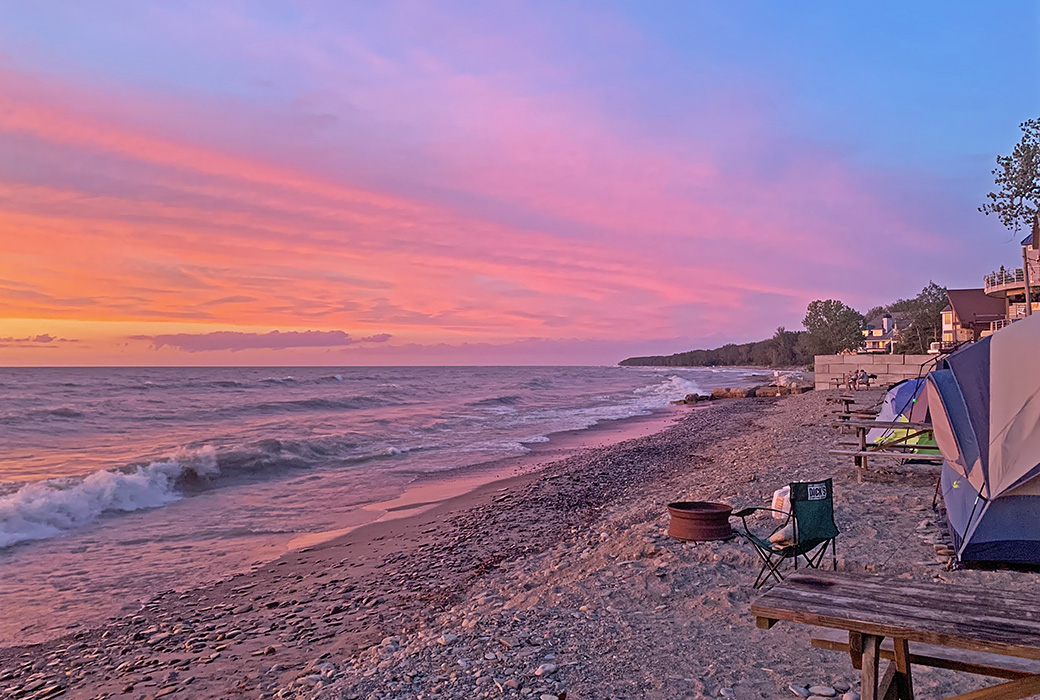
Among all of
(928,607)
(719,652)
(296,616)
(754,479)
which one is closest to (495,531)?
(296,616)

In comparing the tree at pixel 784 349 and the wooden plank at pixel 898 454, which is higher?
the tree at pixel 784 349

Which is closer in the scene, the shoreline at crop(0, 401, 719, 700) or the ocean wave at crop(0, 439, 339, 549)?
the shoreline at crop(0, 401, 719, 700)

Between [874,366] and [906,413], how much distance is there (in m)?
20.7

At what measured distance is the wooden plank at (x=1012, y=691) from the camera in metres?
3.04

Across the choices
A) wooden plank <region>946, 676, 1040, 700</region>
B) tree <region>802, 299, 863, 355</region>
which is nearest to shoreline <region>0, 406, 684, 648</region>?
wooden plank <region>946, 676, 1040, 700</region>

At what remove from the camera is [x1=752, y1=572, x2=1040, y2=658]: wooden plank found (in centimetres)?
289

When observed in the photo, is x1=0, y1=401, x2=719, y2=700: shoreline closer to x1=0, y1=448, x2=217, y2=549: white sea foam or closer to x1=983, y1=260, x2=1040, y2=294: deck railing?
x1=0, y1=448, x2=217, y2=549: white sea foam

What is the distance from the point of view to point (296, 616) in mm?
7262

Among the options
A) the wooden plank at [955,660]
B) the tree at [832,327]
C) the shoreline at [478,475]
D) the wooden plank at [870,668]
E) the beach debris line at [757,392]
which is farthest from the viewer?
the tree at [832,327]

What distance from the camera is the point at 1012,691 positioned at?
3129mm

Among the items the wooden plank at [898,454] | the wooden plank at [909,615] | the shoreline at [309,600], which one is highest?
the wooden plank at [909,615]

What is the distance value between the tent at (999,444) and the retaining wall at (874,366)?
2444 centimetres

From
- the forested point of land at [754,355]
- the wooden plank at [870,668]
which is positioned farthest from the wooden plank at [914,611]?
the forested point of land at [754,355]

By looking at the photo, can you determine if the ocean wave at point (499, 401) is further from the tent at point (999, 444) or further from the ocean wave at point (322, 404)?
the tent at point (999, 444)
